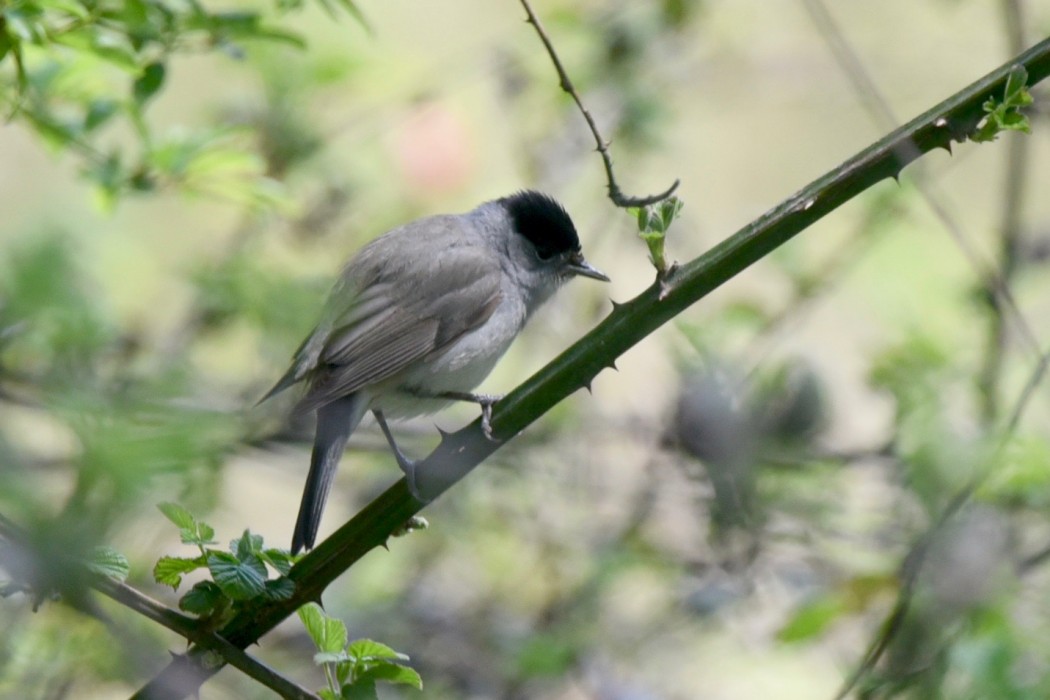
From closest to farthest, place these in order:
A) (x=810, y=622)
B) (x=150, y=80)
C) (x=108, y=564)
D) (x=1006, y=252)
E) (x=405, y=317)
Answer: (x=108, y=564) → (x=150, y=80) → (x=810, y=622) → (x=405, y=317) → (x=1006, y=252)

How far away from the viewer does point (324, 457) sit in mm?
2838

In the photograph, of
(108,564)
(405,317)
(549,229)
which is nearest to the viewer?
(108,564)

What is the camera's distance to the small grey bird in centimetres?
312

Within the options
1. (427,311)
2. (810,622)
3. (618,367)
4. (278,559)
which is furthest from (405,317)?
(278,559)

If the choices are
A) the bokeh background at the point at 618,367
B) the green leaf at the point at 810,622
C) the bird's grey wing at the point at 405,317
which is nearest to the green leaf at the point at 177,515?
the bokeh background at the point at 618,367

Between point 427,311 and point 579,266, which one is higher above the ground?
point 579,266

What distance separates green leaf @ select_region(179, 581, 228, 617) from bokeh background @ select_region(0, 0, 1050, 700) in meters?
0.79

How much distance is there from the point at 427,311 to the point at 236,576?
207 cm

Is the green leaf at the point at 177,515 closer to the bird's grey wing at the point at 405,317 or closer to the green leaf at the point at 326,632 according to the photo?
the green leaf at the point at 326,632

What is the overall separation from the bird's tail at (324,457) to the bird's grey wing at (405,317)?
7 centimetres

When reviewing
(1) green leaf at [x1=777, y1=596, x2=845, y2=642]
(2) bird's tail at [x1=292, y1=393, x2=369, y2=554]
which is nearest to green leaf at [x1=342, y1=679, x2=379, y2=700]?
(2) bird's tail at [x1=292, y1=393, x2=369, y2=554]

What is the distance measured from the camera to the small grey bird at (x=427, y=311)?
3.12m

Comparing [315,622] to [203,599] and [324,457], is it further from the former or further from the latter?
[324,457]

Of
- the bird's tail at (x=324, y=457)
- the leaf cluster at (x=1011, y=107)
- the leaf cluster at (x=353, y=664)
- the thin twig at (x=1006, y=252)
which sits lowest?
the leaf cluster at (x=353, y=664)
